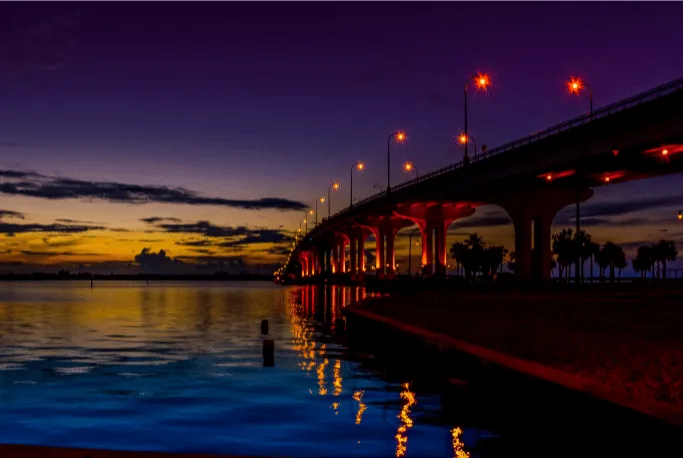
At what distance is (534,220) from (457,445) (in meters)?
79.0

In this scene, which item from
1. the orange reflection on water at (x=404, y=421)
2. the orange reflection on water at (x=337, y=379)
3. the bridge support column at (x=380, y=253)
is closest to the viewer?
the orange reflection on water at (x=404, y=421)

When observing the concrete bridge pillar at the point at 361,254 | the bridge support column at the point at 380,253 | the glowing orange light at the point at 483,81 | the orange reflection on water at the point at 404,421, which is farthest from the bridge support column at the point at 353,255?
the orange reflection on water at the point at 404,421

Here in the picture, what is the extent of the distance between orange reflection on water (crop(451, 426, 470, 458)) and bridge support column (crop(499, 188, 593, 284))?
72.3 meters

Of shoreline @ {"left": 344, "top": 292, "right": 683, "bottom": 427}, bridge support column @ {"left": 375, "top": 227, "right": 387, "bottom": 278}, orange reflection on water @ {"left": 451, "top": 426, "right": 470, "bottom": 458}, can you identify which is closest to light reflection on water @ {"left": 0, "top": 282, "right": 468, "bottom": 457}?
orange reflection on water @ {"left": 451, "top": 426, "right": 470, "bottom": 458}

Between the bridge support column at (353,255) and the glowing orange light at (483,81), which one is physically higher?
the glowing orange light at (483,81)

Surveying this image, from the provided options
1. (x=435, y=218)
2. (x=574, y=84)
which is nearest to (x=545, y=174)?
(x=574, y=84)

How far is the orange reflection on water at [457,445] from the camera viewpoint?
49.8ft

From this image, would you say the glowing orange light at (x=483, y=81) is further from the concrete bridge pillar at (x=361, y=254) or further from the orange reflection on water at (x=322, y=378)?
the concrete bridge pillar at (x=361, y=254)

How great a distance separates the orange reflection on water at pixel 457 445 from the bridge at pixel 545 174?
1646 inches

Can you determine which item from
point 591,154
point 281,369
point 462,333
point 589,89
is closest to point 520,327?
point 462,333

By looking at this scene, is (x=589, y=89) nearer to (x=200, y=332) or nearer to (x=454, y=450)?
(x=200, y=332)

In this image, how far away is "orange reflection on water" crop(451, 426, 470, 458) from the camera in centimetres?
1516

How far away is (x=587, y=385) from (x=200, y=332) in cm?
3987

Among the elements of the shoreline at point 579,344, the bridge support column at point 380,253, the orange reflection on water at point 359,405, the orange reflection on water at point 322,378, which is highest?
the bridge support column at point 380,253
